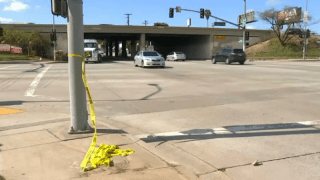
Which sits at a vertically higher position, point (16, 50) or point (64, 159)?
point (16, 50)

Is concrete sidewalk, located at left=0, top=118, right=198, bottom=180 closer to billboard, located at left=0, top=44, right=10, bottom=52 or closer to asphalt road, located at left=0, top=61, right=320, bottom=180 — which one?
asphalt road, located at left=0, top=61, right=320, bottom=180

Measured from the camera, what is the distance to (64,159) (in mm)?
4480

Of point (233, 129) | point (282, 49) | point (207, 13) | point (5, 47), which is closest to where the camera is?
point (233, 129)

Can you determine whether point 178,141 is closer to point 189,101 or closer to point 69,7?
point 69,7

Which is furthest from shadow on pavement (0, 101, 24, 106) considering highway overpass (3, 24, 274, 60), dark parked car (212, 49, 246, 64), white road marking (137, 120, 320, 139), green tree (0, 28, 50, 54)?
highway overpass (3, 24, 274, 60)

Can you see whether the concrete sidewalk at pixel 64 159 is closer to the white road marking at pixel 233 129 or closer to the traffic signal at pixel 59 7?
the white road marking at pixel 233 129

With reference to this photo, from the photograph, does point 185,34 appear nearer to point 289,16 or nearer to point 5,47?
point 289,16

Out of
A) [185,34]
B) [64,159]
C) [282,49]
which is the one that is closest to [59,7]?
[64,159]

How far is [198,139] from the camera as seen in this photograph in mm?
5805

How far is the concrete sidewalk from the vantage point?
3971 mm

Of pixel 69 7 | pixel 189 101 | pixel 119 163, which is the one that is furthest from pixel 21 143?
pixel 189 101

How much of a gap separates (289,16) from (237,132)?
5869cm

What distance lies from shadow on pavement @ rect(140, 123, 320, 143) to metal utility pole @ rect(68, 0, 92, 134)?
1.25 meters

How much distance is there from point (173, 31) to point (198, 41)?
927 cm
